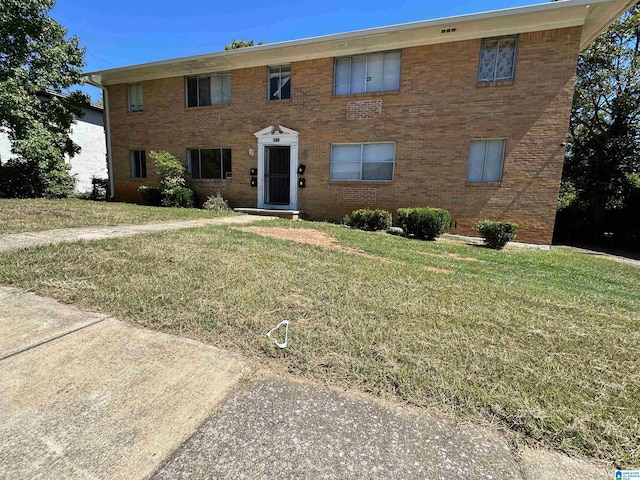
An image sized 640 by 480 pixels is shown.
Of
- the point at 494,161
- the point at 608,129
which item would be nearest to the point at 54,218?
the point at 494,161

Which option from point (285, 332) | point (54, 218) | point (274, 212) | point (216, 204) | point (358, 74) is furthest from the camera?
point (216, 204)

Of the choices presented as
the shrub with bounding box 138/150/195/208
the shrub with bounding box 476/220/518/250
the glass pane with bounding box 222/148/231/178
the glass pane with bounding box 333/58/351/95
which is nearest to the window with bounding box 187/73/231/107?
the glass pane with bounding box 222/148/231/178

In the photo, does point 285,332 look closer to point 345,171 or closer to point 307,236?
point 307,236

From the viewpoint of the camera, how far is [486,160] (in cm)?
996

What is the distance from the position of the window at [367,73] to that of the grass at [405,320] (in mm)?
7716

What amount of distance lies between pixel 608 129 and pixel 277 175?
15840mm

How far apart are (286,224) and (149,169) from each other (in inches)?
342

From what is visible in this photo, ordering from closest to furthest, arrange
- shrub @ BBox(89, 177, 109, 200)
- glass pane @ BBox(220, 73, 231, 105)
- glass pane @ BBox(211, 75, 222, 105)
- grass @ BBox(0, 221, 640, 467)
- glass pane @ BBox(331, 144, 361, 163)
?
grass @ BBox(0, 221, 640, 467) < glass pane @ BBox(331, 144, 361, 163) < glass pane @ BBox(220, 73, 231, 105) < glass pane @ BBox(211, 75, 222, 105) < shrub @ BBox(89, 177, 109, 200)

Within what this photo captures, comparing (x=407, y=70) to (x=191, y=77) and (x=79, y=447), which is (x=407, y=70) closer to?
(x=191, y=77)

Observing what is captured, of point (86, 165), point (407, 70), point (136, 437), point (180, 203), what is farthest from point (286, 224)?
point (86, 165)

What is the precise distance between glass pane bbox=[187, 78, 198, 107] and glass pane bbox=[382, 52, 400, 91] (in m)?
7.84

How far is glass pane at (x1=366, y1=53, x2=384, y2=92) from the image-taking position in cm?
1062

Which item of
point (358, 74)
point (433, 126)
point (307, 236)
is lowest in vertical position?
point (307, 236)

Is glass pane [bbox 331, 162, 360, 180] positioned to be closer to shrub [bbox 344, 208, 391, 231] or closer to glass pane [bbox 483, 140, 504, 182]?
shrub [bbox 344, 208, 391, 231]
